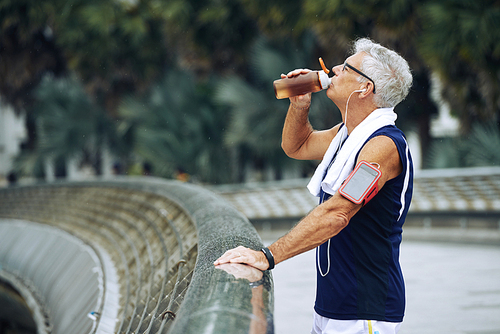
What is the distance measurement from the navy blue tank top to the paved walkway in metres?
2.12

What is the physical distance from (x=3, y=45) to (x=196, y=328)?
1304 cm

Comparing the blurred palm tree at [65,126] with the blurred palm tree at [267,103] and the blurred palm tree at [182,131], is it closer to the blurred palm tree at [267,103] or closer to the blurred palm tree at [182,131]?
the blurred palm tree at [182,131]

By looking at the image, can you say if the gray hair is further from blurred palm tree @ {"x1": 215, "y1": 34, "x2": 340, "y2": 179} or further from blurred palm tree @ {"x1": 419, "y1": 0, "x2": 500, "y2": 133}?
blurred palm tree @ {"x1": 215, "y1": 34, "x2": 340, "y2": 179}

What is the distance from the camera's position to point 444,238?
23.9 ft

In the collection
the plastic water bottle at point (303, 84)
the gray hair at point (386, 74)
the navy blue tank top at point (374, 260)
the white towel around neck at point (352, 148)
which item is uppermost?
the plastic water bottle at point (303, 84)

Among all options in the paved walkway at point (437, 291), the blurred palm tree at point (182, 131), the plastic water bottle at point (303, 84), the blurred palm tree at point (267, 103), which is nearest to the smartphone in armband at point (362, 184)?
the plastic water bottle at point (303, 84)

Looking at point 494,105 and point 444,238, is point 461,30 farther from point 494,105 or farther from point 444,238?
point 444,238

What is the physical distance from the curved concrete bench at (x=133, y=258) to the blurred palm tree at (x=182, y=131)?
2224 mm

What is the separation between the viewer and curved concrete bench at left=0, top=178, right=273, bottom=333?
4.14ft

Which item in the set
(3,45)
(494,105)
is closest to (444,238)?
(494,105)

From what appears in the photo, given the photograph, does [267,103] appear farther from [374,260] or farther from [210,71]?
[374,260]

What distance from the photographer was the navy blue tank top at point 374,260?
1.66m

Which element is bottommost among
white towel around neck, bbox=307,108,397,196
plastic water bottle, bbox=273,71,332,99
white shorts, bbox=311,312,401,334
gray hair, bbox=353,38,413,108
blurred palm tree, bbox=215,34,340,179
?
white shorts, bbox=311,312,401,334

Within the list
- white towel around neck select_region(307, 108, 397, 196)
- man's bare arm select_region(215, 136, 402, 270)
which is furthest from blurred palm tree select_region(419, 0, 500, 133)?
man's bare arm select_region(215, 136, 402, 270)
